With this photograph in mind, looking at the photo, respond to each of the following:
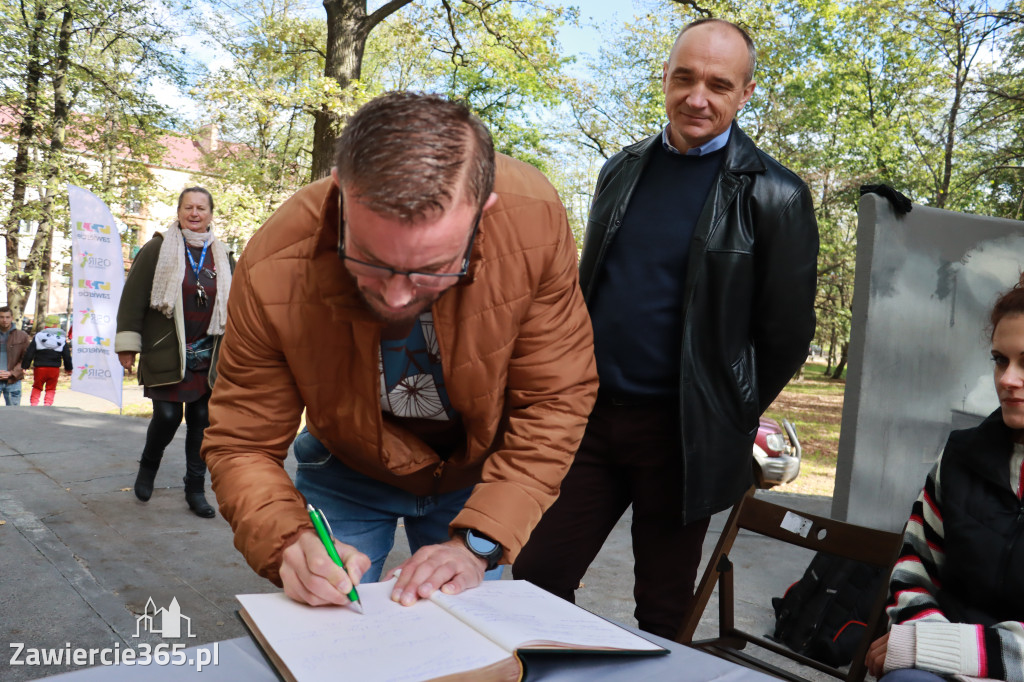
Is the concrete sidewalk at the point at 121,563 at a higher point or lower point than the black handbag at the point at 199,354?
lower

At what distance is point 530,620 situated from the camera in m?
1.21

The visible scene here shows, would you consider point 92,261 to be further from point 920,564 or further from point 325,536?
point 920,564

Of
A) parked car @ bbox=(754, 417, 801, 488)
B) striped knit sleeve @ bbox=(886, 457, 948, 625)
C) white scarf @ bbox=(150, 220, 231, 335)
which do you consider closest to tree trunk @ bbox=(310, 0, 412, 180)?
white scarf @ bbox=(150, 220, 231, 335)

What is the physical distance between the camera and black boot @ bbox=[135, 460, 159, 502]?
487 centimetres

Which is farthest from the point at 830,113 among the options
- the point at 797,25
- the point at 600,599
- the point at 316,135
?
the point at 600,599

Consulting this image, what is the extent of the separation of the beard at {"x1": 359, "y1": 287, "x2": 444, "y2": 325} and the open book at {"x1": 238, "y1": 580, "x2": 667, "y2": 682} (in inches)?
17.7

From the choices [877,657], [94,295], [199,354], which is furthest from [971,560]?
[94,295]

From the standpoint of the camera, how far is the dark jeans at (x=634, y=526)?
233 cm

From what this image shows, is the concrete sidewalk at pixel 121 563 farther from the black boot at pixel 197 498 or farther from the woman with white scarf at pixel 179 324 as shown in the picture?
the woman with white scarf at pixel 179 324

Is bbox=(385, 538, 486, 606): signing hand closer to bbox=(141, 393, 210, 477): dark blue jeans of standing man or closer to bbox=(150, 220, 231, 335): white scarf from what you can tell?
bbox=(150, 220, 231, 335): white scarf

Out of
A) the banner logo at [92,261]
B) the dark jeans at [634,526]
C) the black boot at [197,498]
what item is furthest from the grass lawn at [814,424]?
the banner logo at [92,261]

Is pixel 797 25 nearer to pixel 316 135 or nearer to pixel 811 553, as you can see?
pixel 316 135

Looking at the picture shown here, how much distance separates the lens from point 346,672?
3.33 ft

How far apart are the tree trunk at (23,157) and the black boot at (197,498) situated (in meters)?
13.4
